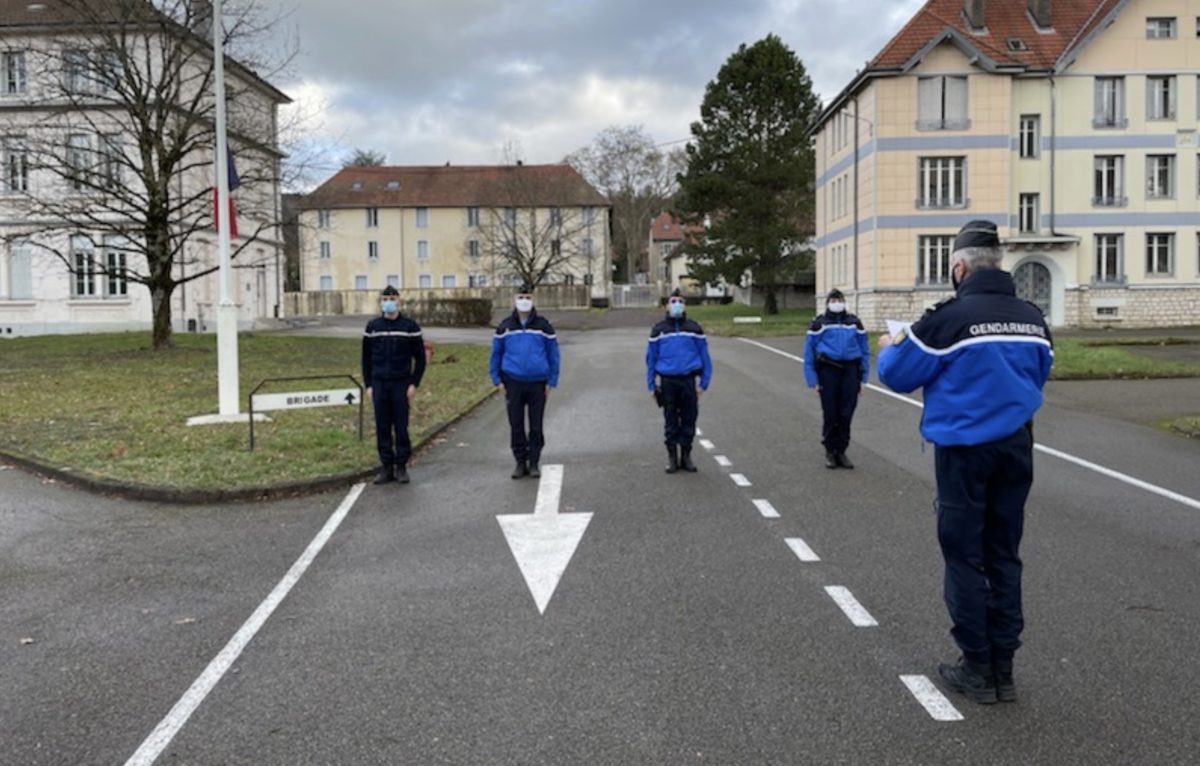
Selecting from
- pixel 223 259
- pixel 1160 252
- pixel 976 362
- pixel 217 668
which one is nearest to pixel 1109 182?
pixel 1160 252

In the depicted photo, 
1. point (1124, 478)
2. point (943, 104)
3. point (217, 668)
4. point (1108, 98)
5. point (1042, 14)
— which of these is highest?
point (1042, 14)

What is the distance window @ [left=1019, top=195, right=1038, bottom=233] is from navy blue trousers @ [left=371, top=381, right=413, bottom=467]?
37829mm

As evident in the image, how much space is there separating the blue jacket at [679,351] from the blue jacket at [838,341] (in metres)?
1.14

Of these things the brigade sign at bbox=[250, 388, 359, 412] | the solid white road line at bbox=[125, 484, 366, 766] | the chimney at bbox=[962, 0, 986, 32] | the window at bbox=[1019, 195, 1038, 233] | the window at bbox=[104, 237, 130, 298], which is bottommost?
the solid white road line at bbox=[125, 484, 366, 766]

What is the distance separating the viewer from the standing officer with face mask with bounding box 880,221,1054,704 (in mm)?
4492

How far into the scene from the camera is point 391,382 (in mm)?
10234

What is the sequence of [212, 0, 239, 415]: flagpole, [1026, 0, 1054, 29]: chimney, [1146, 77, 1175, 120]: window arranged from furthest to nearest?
[1026, 0, 1054, 29]: chimney, [1146, 77, 1175, 120]: window, [212, 0, 239, 415]: flagpole

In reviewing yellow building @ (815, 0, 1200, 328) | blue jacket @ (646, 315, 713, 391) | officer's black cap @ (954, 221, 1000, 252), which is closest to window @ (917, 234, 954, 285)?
yellow building @ (815, 0, 1200, 328)

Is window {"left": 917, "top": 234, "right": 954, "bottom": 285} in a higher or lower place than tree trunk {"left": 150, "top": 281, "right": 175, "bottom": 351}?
higher

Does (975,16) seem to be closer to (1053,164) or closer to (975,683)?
(1053,164)

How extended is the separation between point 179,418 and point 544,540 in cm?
914

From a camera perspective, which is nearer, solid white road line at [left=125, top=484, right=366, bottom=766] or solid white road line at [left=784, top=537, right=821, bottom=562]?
solid white road line at [left=125, top=484, right=366, bottom=766]

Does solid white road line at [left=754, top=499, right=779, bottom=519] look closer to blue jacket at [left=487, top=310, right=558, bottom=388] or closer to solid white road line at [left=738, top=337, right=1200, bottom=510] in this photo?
solid white road line at [left=738, top=337, right=1200, bottom=510]

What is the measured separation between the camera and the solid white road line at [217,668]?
4.12 metres
